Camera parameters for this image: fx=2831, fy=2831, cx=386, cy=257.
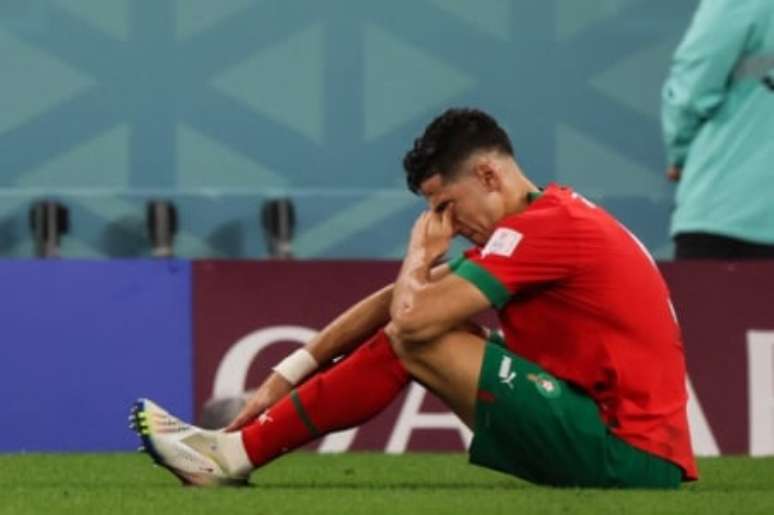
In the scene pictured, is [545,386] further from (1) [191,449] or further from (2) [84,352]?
(2) [84,352]

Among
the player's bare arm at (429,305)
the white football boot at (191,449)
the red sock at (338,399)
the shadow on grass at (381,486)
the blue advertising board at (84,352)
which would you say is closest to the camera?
the player's bare arm at (429,305)

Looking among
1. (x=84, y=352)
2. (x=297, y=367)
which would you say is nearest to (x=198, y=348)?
(x=84, y=352)

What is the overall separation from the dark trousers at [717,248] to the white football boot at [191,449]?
304 cm

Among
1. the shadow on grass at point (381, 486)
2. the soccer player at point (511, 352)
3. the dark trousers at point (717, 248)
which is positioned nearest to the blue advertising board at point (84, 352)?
the dark trousers at point (717, 248)

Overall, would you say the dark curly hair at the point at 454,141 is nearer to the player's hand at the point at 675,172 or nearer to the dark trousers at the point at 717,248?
the dark trousers at the point at 717,248

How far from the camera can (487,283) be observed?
6.63 m

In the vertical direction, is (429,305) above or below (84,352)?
above

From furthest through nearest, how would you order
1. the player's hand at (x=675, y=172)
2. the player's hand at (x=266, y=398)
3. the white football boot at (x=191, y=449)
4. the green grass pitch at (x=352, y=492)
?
the player's hand at (x=675, y=172)
the player's hand at (x=266, y=398)
the white football boot at (x=191, y=449)
the green grass pitch at (x=352, y=492)

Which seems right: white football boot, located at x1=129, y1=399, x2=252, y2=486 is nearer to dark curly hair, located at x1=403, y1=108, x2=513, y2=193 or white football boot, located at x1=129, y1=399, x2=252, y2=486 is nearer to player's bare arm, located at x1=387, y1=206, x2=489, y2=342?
player's bare arm, located at x1=387, y1=206, x2=489, y2=342

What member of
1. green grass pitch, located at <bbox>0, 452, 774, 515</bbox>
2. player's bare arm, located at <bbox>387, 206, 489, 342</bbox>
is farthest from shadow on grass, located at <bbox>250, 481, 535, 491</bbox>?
player's bare arm, located at <bbox>387, 206, 489, 342</bbox>

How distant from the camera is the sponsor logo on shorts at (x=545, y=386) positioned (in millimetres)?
6637

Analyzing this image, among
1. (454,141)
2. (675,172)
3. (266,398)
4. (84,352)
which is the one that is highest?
(454,141)

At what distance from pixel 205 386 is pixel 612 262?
10.0 ft

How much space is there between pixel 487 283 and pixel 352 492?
0.66 m
